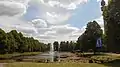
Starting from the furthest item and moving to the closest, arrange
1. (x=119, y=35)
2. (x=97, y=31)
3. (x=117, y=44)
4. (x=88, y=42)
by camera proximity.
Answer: (x=88, y=42), (x=97, y=31), (x=117, y=44), (x=119, y=35)

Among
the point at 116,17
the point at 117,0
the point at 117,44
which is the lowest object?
the point at 117,44

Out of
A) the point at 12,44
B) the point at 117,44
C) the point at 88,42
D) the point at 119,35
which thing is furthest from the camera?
the point at 12,44

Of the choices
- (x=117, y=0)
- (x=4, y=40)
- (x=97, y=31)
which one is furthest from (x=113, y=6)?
(x=4, y=40)

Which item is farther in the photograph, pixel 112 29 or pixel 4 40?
pixel 4 40

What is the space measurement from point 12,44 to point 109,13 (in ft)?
241

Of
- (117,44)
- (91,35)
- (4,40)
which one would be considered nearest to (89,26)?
(91,35)

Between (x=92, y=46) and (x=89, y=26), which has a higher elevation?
(x=89, y=26)

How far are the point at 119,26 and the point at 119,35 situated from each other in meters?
1.83

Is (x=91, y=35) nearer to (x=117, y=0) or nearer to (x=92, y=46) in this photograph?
(x=92, y=46)

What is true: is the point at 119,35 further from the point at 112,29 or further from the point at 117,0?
the point at 117,0

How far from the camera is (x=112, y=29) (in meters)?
55.7

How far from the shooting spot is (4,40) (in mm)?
113250

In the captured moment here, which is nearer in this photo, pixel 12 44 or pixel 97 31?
pixel 97 31

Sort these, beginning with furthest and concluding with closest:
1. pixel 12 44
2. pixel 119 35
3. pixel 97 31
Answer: pixel 12 44
pixel 97 31
pixel 119 35
